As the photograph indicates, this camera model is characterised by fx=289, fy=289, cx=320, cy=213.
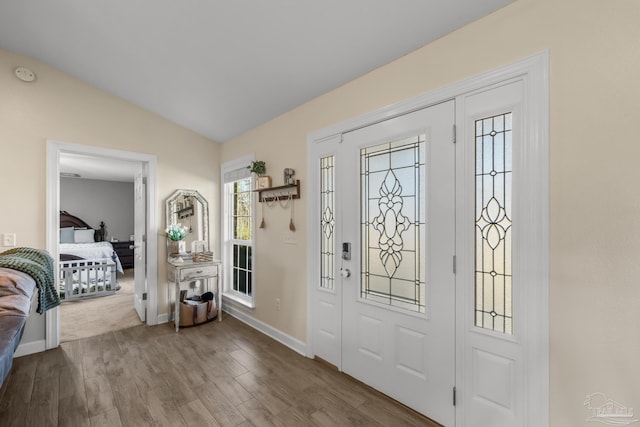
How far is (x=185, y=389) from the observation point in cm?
221

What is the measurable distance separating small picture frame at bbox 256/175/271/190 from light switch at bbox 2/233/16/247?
2.33m

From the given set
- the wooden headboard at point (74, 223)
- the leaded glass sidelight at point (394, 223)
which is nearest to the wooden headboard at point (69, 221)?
the wooden headboard at point (74, 223)

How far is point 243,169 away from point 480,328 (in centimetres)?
300

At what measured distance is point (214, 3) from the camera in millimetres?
1836

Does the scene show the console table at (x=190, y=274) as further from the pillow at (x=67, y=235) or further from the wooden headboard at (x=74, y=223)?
the wooden headboard at (x=74, y=223)

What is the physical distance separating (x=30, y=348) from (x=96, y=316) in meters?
1.12

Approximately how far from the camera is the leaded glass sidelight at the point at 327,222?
8.35ft

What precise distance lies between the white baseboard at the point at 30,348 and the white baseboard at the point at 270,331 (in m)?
1.83

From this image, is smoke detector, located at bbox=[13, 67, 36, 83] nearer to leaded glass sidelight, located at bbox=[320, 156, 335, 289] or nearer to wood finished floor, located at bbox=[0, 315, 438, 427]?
wood finished floor, located at bbox=[0, 315, 438, 427]

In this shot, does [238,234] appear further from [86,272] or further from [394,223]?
[86,272]

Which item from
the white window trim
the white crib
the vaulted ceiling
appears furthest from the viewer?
the white crib

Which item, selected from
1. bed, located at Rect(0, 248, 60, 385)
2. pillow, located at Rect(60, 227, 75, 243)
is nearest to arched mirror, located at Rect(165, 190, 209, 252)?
bed, located at Rect(0, 248, 60, 385)

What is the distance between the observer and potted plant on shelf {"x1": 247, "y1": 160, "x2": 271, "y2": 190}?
318 centimetres

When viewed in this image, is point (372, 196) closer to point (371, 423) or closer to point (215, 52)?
point (371, 423)
